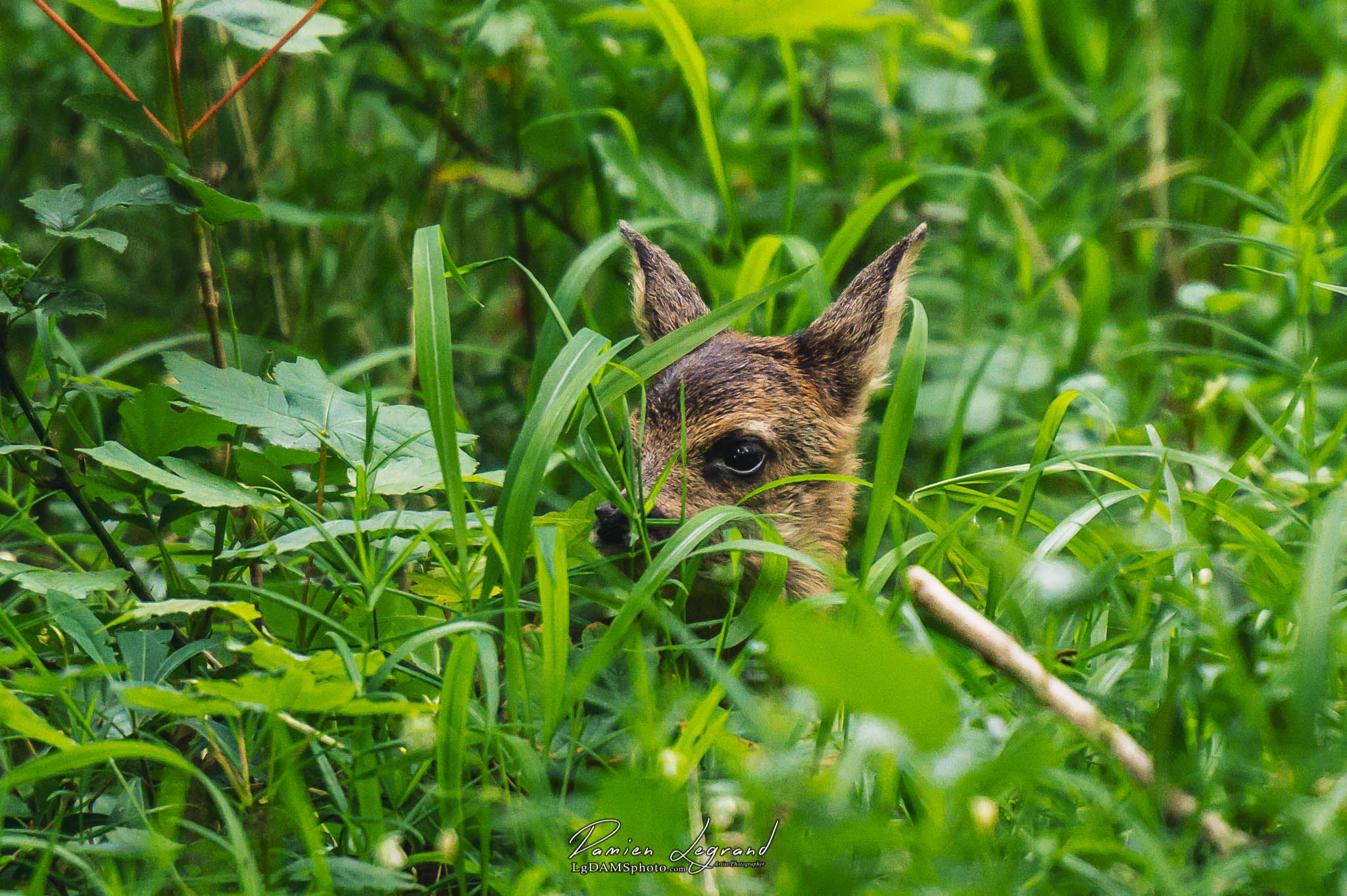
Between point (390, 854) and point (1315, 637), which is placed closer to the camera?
point (1315, 637)

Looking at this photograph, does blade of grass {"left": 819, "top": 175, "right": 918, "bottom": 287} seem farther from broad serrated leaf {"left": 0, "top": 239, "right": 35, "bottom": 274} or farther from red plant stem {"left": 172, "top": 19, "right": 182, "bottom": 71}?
broad serrated leaf {"left": 0, "top": 239, "right": 35, "bottom": 274}

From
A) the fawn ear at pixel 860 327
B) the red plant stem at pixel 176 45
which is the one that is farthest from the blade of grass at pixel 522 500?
the fawn ear at pixel 860 327

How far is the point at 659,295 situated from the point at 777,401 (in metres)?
0.52

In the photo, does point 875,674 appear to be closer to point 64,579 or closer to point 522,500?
point 522,500

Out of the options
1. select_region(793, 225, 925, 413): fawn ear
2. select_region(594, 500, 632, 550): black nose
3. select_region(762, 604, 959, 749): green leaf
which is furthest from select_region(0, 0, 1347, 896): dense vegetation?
select_region(793, 225, 925, 413): fawn ear

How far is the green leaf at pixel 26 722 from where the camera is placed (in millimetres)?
1475

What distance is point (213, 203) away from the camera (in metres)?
2.07

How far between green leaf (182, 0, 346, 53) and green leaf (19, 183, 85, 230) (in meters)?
0.51

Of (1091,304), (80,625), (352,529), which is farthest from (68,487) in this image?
(1091,304)

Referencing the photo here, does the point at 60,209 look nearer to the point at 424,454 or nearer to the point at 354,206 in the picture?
the point at 424,454

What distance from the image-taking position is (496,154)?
4.00 meters

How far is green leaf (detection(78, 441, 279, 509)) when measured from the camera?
177 cm

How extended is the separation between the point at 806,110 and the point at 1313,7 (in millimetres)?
2742

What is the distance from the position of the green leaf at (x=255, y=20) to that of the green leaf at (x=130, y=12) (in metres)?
0.07
